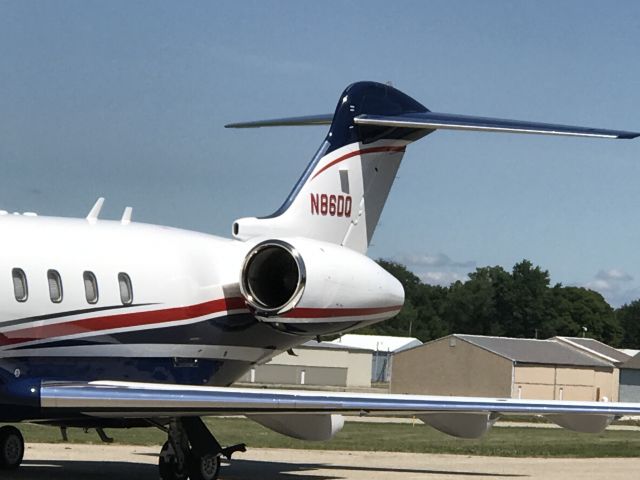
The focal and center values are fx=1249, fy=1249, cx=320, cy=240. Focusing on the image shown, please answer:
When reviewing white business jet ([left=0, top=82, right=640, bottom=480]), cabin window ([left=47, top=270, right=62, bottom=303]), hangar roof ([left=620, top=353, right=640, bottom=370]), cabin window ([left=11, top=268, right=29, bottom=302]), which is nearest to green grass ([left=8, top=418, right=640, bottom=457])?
white business jet ([left=0, top=82, right=640, bottom=480])

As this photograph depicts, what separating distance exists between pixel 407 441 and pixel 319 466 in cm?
688

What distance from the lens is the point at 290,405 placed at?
14609mm

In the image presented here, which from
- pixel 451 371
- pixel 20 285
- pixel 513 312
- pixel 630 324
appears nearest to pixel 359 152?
pixel 20 285

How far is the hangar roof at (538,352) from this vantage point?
6606cm

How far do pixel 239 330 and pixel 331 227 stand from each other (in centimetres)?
295

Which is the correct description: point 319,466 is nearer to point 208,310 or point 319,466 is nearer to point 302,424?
point 302,424

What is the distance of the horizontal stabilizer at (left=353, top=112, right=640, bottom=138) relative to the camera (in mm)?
17469

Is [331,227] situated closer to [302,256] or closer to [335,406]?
[302,256]

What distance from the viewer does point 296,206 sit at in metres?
18.9

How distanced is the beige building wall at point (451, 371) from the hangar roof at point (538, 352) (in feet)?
1.85

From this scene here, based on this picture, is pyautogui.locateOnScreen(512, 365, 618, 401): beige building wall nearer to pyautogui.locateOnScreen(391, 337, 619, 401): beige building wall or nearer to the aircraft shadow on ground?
pyautogui.locateOnScreen(391, 337, 619, 401): beige building wall

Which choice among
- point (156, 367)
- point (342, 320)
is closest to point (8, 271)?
point (156, 367)

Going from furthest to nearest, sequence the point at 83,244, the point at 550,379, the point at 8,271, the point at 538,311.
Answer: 1. the point at 538,311
2. the point at 550,379
3. the point at 83,244
4. the point at 8,271

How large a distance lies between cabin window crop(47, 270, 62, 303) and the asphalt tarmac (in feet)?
10.8
